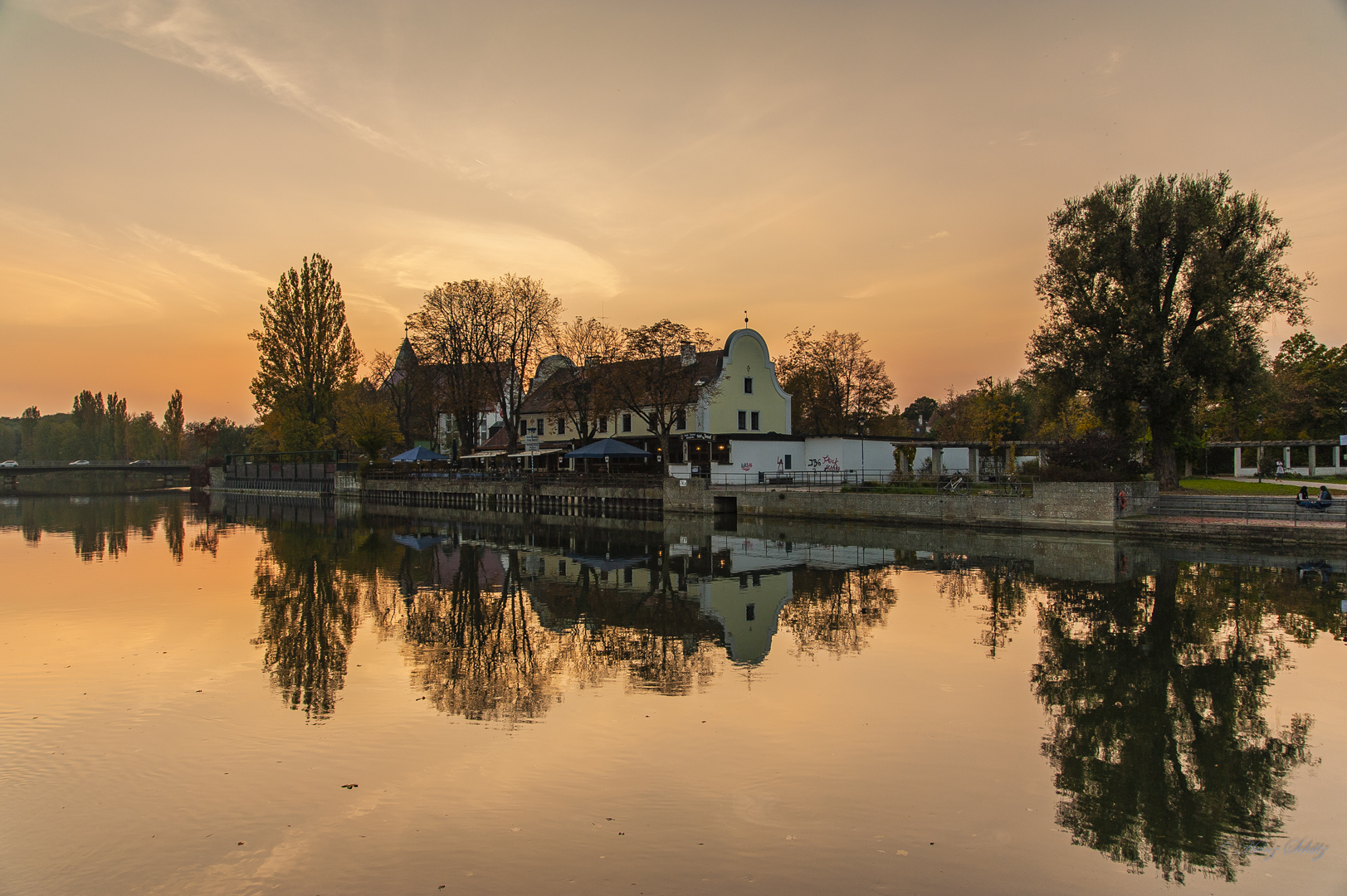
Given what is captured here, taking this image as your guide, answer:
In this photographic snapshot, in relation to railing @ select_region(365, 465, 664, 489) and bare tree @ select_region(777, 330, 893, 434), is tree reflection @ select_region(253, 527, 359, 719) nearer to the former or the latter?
railing @ select_region(365, 465, 664, 489)

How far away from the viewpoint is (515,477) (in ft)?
181

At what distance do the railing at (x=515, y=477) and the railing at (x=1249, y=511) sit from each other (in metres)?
25.2

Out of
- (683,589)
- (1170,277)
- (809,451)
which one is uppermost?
(1170,277)

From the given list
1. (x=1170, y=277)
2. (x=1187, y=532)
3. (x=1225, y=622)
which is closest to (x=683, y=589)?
(x=1225, y=622)

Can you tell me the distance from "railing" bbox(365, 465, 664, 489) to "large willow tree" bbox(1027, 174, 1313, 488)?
77.0 ft

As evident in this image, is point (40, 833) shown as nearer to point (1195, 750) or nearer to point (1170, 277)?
point (1195, 750)

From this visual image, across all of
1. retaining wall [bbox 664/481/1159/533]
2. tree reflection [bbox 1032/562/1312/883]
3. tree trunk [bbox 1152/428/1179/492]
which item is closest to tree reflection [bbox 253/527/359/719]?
tree reflection [bbox 1032/562/1312/883]

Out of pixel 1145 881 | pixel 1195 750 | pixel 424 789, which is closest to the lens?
pixel 1145 881

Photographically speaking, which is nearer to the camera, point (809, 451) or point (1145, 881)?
point (1145, 881)

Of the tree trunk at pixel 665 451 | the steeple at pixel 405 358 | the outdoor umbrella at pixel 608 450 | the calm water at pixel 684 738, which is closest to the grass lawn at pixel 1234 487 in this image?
the calm water at pixel 684 738

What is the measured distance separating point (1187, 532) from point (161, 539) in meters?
42.3

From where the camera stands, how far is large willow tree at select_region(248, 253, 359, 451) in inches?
2685

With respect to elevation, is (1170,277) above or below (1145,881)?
above

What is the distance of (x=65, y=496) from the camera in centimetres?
7419
